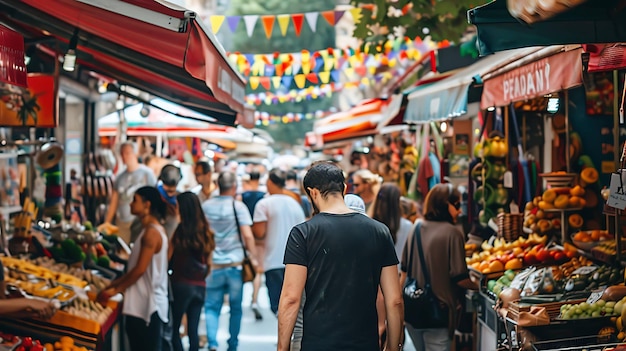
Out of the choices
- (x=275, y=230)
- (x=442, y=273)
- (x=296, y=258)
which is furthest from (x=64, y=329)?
(x=275, y=230)

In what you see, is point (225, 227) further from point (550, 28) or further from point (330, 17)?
point (330, 17)

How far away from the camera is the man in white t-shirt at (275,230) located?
10398 millimetres

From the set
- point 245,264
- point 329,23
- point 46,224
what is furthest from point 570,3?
point 329,23

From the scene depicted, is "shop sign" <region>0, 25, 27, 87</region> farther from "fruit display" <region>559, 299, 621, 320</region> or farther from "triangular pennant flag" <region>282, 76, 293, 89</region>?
"triangular pennant flag" <region>282, 76, 293, 89</region>

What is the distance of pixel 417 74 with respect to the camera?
20.1 meters

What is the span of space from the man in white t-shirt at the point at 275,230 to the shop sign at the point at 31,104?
2.98m

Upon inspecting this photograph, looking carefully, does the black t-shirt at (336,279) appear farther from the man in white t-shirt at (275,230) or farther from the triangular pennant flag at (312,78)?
the triangular pennant flag at (312,78)

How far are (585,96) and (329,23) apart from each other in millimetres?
8358

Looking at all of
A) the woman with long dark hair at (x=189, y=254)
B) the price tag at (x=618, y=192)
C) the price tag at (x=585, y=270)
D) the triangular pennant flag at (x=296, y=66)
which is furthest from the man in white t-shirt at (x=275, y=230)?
the triangular pennant flag at (x=296, y=66)

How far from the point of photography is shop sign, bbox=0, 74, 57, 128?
26.2ft

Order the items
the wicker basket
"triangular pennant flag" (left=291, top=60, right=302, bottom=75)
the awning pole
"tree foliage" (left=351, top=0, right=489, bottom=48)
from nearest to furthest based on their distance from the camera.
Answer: the awning pole < the wicker basket < "tree foliage" (left=351, top=0, right=489, bottom=48) < "triangular pennant flag" (left=291, top=60, right=302, bottom=75)

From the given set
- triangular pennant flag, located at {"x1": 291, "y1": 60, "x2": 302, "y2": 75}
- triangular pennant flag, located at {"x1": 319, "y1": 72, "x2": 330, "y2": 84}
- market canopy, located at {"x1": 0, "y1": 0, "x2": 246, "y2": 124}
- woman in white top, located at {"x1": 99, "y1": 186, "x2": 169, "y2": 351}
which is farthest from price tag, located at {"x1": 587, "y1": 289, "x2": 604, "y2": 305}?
triangular pennant flag, located at {"x1": 319, "y1": 72, "x2": 330, "y2": 84}

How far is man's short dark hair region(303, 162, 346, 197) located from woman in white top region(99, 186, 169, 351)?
3.24 metres

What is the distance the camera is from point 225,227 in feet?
34.1
